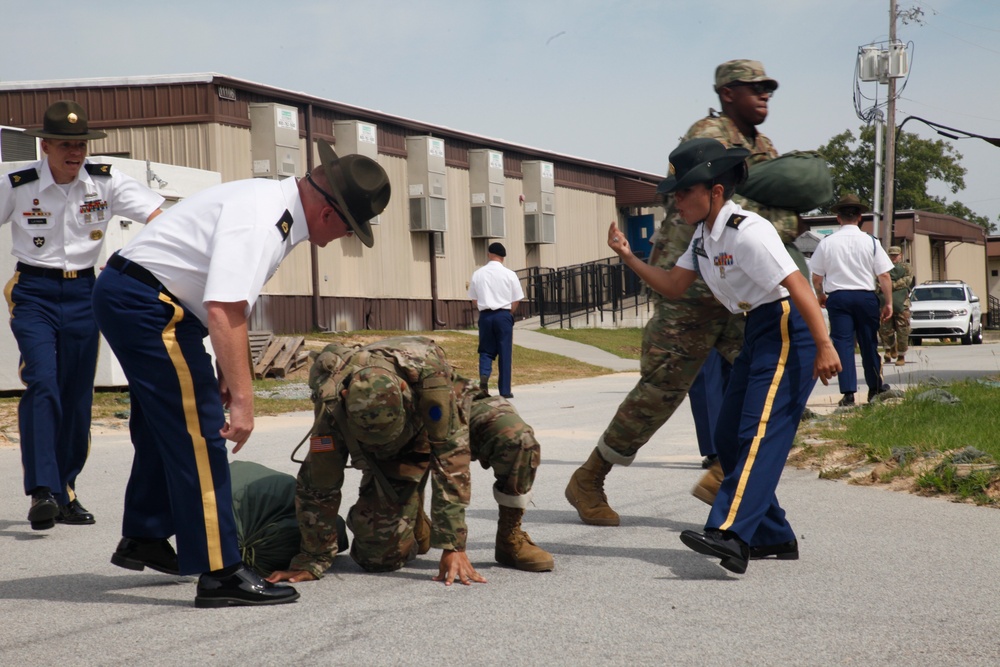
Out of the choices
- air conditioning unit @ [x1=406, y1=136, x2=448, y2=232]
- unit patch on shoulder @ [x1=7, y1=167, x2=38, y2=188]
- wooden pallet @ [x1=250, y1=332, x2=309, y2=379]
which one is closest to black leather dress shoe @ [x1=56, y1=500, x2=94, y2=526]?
unit patch on shoulder @ [x1=7, y1=167, x2=38, y2=188]

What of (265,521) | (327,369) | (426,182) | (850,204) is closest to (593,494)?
(265,521)

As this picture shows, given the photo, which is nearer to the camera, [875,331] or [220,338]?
[220,338]

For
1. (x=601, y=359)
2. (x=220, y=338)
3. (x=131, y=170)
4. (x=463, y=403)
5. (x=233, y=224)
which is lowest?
(x=601, y=359)

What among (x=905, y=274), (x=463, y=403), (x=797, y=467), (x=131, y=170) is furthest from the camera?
(x=905, y=274)

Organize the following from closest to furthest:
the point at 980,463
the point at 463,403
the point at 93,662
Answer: the point at 93,662, the point at 463,403, the point at 980,463

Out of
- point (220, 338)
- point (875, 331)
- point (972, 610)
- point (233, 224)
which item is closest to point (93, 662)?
point (220, 338)

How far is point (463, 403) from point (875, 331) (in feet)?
23.3

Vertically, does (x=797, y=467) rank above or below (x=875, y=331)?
below

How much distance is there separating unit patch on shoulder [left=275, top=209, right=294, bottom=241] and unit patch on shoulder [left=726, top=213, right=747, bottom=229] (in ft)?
6.01

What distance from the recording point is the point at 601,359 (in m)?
24.2

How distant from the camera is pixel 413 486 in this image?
4672mm

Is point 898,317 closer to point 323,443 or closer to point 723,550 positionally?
point 723,550

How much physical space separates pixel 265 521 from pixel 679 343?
2.18m

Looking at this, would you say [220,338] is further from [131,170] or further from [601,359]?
[601,359]
